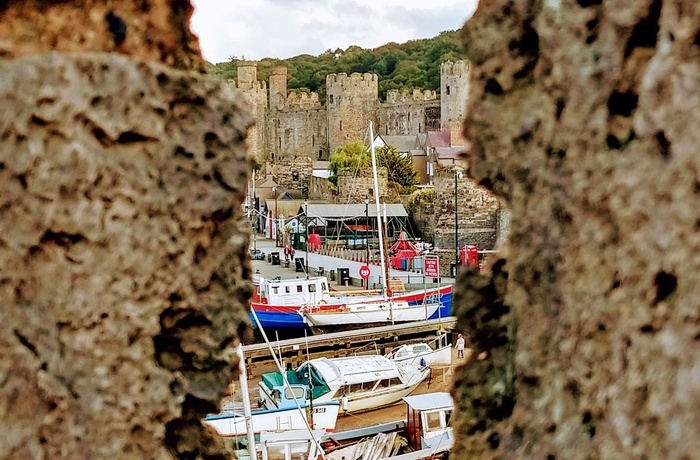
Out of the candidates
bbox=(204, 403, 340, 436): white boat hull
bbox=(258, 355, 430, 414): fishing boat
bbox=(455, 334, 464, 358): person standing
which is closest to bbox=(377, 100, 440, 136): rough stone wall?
bbox=(455, 334, 464, 358): person standing

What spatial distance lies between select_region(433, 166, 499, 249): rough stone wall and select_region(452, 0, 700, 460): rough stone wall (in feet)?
88.6

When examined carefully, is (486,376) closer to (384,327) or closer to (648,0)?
(648,0)

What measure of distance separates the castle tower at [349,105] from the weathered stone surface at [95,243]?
55498mm

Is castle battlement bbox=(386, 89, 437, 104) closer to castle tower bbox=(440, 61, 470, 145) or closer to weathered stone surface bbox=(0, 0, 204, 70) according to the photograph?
castle tower bbox=(440, 61, 470, 145)

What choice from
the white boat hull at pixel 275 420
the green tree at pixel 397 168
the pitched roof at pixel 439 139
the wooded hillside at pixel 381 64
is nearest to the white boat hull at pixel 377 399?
the white boat hull at pixel 275 420

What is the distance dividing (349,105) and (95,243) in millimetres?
56604

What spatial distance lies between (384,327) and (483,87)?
19364 mm

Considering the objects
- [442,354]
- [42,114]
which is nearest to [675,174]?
[42,114]

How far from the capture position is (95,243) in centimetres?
195

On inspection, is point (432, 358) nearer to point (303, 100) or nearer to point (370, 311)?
point (370, 311)

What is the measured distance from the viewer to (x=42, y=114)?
1938 millimetres

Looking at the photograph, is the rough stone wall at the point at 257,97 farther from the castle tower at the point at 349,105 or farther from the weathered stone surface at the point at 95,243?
the weathered stone surface at the point at 95,243

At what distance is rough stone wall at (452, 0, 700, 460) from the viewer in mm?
1563

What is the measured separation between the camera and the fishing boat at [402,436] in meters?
11.3
